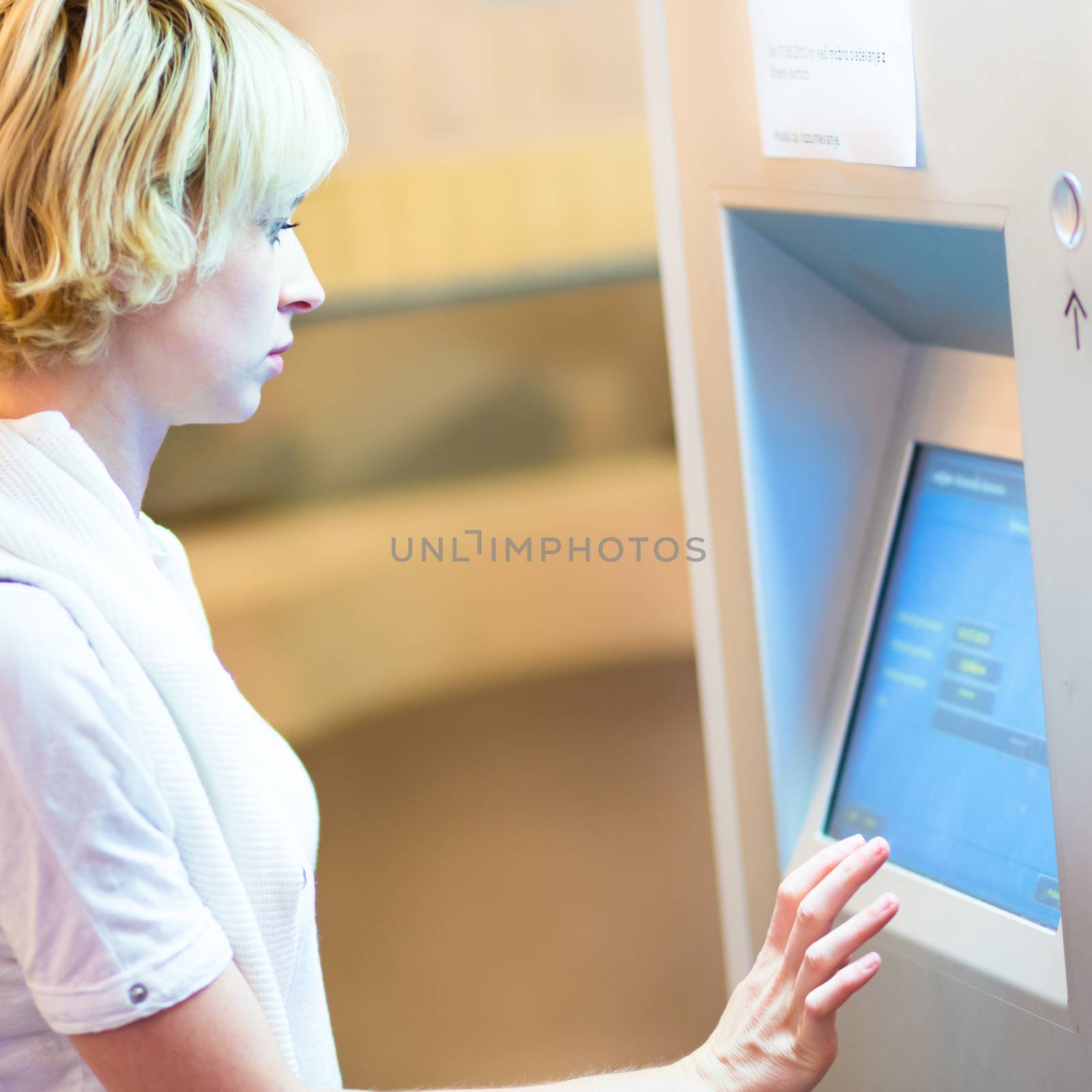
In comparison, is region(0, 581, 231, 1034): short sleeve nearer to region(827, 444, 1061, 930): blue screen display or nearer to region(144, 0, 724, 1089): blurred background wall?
region(827, 444, 1061, 930): blue screen display

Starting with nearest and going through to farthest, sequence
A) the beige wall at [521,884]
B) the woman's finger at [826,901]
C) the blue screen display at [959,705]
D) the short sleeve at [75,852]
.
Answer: the short sleeve at [75,852] → the woman's finger at [826,901] → the blue screen display at [959,705] → the beige wall at [521,884]

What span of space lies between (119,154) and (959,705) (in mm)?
747

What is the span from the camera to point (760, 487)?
101 centimetres

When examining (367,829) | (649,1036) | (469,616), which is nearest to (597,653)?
(469,616)

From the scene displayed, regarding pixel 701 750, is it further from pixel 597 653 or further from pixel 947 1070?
pixel 947 1070

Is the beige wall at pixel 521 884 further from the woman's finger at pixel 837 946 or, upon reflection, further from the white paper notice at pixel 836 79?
the white paper notice at pixel 836 79

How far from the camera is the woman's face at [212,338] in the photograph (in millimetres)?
847

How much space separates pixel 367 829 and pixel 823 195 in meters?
2.08

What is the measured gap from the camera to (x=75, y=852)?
68 centimetres

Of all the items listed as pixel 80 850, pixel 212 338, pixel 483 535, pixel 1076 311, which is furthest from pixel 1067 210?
pixel 483 535

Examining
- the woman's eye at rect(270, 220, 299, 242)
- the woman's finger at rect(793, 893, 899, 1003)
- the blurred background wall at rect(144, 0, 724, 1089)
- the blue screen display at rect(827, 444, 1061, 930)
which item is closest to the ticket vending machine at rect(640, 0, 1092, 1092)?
the blue screen display at rect(827, 444, 1061, 930)

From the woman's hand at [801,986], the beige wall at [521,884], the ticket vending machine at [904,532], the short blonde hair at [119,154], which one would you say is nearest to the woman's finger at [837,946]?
the woman's hand at [801,986]

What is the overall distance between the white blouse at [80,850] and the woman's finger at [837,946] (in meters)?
0.36

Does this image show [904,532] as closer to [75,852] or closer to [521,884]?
[75,852]
